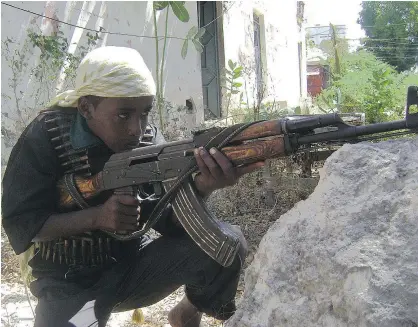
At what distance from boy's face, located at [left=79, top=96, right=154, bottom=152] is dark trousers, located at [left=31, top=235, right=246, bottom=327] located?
503 mm

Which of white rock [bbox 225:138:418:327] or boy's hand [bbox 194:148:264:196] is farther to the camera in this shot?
boy's hand [bbox 194:148:264:196]

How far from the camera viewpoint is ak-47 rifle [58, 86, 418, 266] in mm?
1648

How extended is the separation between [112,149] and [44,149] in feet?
0.93

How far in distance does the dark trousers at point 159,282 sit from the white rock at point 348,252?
27.2 inches

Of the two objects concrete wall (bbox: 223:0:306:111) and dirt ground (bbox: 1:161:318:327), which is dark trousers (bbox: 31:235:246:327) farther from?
concrete wall (bbox: 223:0:306:111)

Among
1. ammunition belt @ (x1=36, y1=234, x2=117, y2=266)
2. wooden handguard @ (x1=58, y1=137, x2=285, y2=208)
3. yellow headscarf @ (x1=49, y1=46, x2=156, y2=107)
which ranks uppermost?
yellow headscarf @ (x1=49, y1=46, x2=156, y2=107)

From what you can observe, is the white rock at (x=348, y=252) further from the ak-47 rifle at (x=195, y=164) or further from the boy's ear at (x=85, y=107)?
the boy's ear at (x=85, y=107)

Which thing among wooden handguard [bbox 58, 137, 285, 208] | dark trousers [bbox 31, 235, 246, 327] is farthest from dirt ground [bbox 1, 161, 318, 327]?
wooden handguard [bbox 58, 137, 285, 208]

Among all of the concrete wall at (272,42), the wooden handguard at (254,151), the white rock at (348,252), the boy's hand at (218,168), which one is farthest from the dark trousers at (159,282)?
the concrete wall at (272,42)

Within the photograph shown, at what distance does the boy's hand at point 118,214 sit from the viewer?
84.2 inches

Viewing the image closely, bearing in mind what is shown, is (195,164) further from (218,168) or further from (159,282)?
(159,282)

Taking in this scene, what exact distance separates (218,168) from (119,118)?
20.2 inches

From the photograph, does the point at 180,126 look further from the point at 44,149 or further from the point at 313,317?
the point at 313,317

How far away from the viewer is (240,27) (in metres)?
8.13
